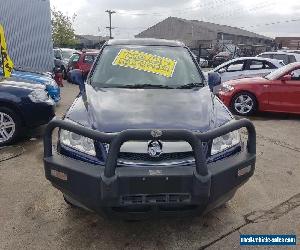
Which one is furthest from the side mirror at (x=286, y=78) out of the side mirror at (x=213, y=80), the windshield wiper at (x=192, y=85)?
the windshield wiper at (x=192, y=85)

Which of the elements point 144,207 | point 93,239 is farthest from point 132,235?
point 144,207

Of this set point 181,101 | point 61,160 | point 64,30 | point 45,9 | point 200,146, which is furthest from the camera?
point 64,30

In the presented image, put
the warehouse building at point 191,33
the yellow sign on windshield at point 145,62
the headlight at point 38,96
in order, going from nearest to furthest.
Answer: the yellow sign on windshield at point 145,62
the headlight at point 38,96
the warehouse building at point 191,33

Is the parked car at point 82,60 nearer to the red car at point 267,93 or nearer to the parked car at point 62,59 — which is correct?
the parked car at point 62,59

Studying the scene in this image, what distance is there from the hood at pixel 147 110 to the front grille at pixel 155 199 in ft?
1.78

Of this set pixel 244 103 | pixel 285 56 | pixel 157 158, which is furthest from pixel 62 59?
pixel 157 158

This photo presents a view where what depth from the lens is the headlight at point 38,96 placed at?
17.9 ft

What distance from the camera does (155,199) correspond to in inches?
95.4

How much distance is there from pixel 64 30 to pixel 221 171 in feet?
136

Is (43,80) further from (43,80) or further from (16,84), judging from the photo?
(16,84)

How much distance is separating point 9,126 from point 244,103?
537 centimetres

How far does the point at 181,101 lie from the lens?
10.5 ft

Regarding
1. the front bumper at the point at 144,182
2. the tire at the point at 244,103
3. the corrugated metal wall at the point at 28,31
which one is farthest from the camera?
the corrugated metal wall at the point at 28,31

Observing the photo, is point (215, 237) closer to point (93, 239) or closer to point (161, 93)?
point (93, 239)
